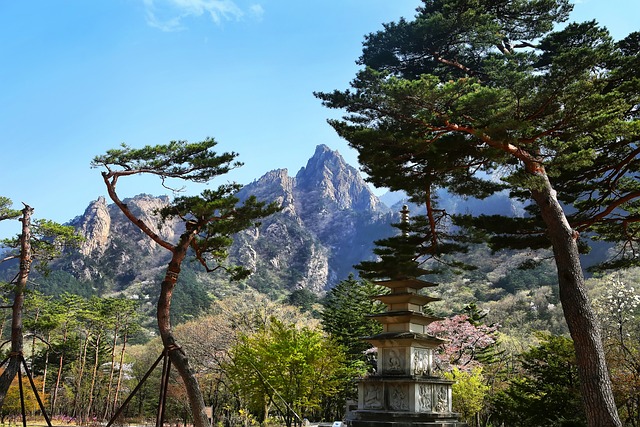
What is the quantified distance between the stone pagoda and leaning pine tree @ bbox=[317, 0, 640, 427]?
163 centimetres

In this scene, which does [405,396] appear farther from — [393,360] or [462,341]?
[462,341]

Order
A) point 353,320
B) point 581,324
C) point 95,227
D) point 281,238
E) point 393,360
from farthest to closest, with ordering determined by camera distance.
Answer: point 281,238 → point 95,227 → point 353,320 → point 393,360 → point 581,324

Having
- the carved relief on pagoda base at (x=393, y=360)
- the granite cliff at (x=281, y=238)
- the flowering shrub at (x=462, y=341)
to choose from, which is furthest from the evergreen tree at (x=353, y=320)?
the granite cliff at (x=281, y=238)

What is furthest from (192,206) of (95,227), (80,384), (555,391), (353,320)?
(95,227)

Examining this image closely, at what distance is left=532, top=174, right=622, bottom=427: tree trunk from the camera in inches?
352

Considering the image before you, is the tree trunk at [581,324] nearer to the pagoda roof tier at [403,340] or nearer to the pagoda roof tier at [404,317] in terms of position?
the pagoda roof tier at [403,340]

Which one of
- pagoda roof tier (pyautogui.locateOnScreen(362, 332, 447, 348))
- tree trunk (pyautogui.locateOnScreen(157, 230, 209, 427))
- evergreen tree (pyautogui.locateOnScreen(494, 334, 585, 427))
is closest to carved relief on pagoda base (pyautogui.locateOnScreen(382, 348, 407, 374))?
pagoda roof tier (pyautogui.locateOnScreen(362, 332, 447, 348))

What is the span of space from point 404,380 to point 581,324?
3824mm

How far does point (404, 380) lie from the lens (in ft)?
37.8

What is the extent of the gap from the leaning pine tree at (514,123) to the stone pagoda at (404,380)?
1.63m

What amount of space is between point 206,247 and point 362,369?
16343 millimetres

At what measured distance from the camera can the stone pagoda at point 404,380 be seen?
11.3m

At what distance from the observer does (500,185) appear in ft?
40.9

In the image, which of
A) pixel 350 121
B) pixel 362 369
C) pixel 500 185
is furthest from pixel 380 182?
pixel 362 369
